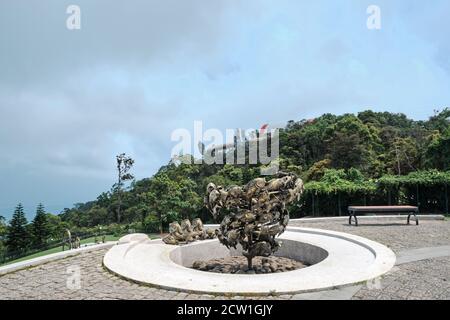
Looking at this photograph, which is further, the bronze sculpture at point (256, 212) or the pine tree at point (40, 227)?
the pine tree at point (40, 227)

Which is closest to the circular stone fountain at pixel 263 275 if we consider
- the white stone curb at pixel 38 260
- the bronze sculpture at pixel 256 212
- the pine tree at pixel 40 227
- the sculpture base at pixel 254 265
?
the sculpture base at pixel 254 265

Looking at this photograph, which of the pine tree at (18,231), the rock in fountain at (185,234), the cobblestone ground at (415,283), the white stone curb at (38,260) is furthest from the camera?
the pine tree at (18,231)

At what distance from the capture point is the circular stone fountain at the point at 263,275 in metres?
6.62

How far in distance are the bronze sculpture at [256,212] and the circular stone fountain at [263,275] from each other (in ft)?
4.46

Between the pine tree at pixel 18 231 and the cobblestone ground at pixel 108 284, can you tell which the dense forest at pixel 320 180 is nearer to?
the pine tree at pixel 18 231

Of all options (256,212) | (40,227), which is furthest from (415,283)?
(40,227)

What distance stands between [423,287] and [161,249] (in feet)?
22.4

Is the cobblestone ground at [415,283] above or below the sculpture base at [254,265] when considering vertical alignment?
above

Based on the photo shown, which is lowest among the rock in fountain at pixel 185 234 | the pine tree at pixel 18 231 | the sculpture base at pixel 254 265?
the pine tree at pixel 18 231

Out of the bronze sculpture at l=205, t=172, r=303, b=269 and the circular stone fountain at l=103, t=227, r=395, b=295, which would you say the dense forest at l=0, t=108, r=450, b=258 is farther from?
the bronze sculpture at l=205, t=172, r=303, b=269

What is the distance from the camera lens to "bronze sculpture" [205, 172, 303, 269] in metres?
9.29

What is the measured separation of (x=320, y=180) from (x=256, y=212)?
20.1m

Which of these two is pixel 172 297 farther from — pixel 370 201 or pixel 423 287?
pixel 370 201

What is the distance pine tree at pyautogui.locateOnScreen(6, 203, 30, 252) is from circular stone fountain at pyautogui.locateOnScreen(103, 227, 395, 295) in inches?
720
